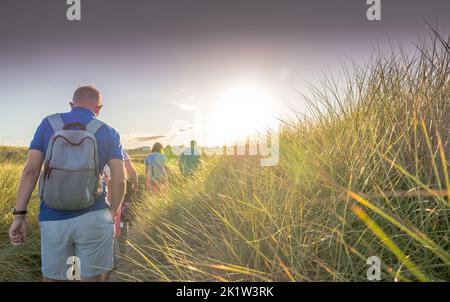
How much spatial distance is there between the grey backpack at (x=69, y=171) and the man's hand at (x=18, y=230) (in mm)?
268

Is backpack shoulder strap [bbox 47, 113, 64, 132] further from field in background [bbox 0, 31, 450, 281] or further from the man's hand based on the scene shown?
field in background [bbox 0, 31, 450, 281]

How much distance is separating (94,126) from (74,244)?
88 cm

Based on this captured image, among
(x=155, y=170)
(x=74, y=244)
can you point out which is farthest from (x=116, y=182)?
(x=155, y=170)

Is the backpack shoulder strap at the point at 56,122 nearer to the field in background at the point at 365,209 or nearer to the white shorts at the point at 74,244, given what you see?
the white shorts at the point at 74,244

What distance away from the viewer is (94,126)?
2.44m

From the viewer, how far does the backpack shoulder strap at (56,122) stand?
7.73ft

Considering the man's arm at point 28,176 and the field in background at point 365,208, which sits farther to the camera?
the man's arm at point 28,176

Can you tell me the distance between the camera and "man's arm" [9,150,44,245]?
94.5 inches

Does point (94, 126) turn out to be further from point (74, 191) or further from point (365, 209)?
point (365, 209)

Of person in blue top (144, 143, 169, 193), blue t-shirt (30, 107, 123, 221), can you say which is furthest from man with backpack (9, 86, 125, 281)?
person in blue top (144, 143, 169, 193)

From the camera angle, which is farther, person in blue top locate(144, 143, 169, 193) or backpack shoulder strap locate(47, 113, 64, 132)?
person in blue top locate(144, 143, 169, 193)

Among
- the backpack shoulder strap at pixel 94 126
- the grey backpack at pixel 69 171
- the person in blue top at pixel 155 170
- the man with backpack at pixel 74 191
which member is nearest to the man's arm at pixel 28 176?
the man with backpack at pixel 74 191

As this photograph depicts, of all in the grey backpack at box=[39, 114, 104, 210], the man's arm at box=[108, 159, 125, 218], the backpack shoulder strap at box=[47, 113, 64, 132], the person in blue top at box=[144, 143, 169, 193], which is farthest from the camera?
the person in blue top at box=[144, 143, 169, 193]
